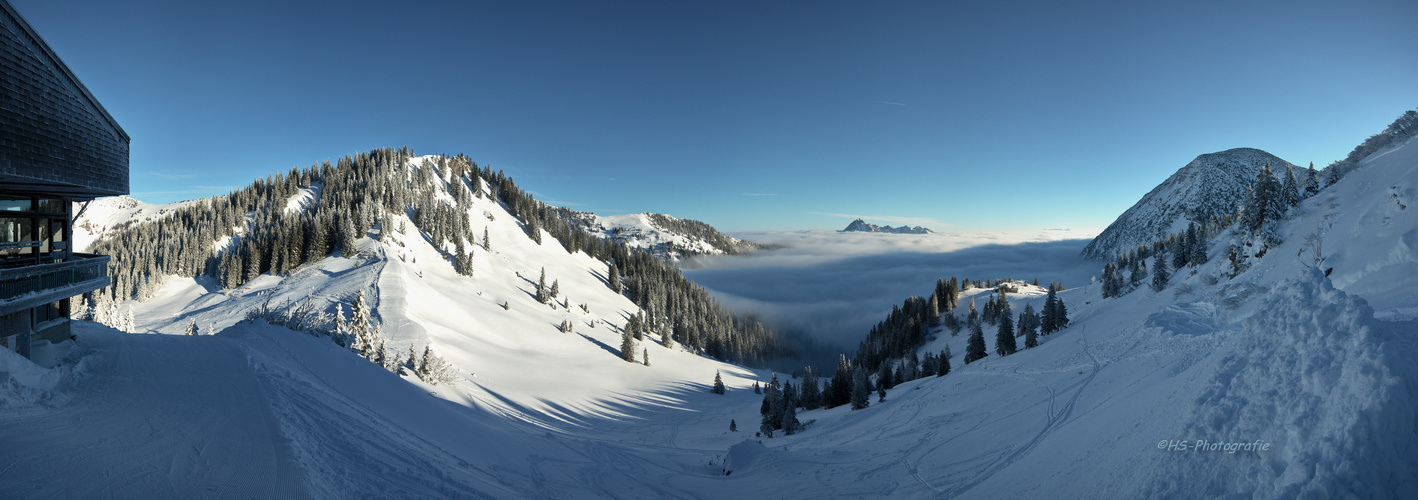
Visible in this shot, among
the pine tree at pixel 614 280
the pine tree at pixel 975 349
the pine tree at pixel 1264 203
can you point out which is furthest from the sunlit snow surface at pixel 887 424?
the pine tree at pixel 614 280

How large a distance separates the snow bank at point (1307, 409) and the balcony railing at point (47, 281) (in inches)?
969

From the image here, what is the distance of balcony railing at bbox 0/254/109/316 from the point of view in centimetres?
1103

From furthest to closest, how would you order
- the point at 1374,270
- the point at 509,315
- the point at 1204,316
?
the point at 509,315 < the point at 1204,316 < the point at 1374,270

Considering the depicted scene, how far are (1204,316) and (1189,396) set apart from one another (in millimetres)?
25292

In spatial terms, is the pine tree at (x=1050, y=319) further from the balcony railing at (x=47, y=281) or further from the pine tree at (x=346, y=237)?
the pine tree at (x=346, y=237)

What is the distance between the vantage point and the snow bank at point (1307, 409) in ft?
18.6

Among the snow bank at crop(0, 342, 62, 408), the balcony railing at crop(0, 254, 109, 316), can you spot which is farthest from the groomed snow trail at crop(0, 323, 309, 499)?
the balcony railing at crop(0, 254, 109, 316)

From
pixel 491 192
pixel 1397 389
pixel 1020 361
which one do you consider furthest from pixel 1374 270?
pixel 491 192

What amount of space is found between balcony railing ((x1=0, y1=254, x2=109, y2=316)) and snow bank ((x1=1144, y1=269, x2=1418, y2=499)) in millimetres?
24609

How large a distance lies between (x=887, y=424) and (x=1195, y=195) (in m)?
229

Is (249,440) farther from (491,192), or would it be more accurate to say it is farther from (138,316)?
(491,192)

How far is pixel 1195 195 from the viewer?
170000 millimetres

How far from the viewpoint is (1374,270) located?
17.9 metres

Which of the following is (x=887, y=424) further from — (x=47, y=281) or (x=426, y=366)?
(x=47, y=281)
